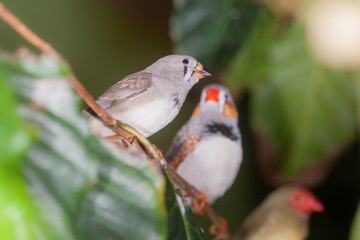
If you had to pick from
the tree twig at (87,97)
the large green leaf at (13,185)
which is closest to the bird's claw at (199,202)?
the tree twig at (87,97)

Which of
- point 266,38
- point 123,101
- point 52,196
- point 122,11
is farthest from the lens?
point 122,11

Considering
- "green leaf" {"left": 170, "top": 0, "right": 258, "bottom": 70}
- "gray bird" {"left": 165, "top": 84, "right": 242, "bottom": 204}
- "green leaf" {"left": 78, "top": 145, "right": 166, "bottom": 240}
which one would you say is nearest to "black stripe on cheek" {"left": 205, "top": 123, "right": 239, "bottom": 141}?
"gray bird" {"left": 165, "top": 84, "right": 242, "bottom": 204}

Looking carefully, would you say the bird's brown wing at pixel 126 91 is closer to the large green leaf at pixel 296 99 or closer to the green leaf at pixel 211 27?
the green leaf at pixel 211 27

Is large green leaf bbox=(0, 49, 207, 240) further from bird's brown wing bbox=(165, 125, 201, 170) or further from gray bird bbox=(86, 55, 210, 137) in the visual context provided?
bird's brown wing bbox=(165, 125, 201, 170)

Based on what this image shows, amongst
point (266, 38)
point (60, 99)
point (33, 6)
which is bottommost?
point (266, 38)

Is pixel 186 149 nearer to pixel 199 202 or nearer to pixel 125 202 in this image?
pixel 199 202

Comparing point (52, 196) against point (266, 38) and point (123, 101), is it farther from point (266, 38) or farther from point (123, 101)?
point (266, 38)

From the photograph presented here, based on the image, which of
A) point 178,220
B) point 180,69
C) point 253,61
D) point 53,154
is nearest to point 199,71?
point 180,69

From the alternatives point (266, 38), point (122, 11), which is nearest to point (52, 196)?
point (266, 38)
